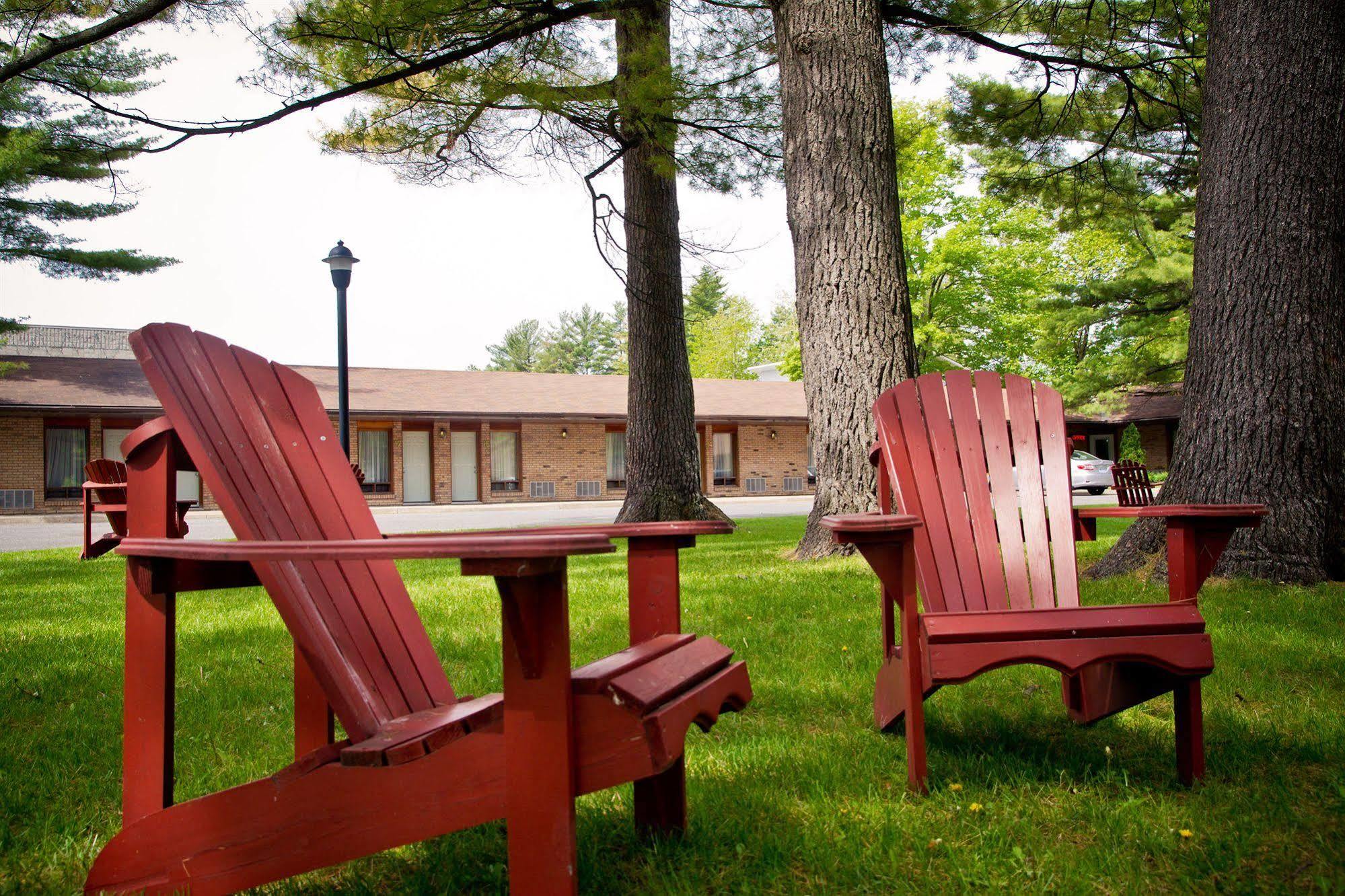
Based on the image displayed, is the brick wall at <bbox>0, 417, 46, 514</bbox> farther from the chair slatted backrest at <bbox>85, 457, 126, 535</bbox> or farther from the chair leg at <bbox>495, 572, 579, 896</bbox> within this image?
the chair leg at <bbox>495, 572, 579, 896</bbox>

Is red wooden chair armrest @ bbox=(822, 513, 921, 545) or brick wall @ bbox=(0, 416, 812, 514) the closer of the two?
red wooden chair armrest @ bbox=(822, 513, 921, 545)

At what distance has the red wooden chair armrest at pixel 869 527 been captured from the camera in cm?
236

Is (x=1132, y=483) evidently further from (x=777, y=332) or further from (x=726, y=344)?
(x=777, y=332)

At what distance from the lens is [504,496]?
1005 inches

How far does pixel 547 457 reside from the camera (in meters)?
26.0

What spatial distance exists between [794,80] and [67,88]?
6.08 m

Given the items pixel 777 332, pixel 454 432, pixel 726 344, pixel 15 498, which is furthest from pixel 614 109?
pixel 777 332

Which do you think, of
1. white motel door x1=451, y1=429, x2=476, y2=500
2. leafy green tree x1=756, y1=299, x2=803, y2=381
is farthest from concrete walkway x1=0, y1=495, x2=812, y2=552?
leafy green tree x1=756, y1=299, x2=803, y2=381

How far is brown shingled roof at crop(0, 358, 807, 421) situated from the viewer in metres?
21.8

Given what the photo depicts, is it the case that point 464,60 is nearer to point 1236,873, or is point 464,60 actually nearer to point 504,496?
point 1236,873

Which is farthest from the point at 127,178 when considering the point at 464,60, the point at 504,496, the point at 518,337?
the point at 518,337

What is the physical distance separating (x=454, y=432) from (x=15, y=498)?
9.94 m

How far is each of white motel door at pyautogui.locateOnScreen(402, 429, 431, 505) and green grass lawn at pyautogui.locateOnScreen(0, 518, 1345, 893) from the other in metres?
20.6

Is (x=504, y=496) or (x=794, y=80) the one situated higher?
(x=794, y=80)
